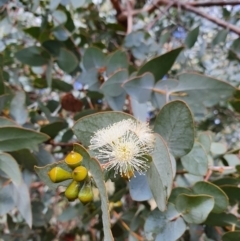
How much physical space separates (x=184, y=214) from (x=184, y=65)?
717 mm

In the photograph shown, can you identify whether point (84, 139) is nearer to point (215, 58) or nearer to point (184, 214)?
point (184, 214)

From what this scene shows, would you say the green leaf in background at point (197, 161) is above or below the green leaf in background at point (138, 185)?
below

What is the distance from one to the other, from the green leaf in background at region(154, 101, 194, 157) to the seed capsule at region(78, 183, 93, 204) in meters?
0.13

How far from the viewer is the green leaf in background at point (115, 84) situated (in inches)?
28.7

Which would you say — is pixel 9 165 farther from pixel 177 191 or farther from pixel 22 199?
pixel 177 191

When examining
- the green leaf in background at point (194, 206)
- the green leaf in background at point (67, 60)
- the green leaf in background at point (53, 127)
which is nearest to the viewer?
the green leaf in background at point (194, 206)

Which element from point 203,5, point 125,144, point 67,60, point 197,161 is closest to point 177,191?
point 197,161

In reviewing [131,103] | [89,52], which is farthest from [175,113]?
[89,52]

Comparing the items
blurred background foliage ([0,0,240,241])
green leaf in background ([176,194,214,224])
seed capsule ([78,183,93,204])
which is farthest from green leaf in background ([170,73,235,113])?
seed capsule ([78,183,93,204])

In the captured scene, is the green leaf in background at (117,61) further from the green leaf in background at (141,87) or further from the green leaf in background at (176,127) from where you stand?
the green leaf in background at (176,127)

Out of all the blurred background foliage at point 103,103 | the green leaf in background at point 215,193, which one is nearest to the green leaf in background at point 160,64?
the blurred background foliage at point 103,103

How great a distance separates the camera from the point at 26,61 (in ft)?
2.99

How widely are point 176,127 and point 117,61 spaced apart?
0.34 meters

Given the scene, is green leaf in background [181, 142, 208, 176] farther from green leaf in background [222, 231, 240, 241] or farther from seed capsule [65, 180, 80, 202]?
seed capsule [65, 180, 80, 202]
